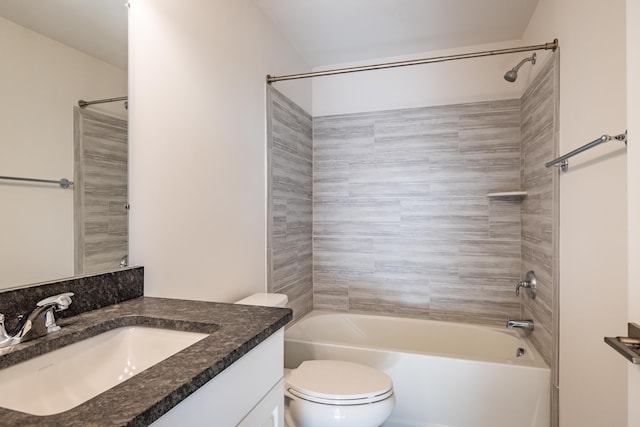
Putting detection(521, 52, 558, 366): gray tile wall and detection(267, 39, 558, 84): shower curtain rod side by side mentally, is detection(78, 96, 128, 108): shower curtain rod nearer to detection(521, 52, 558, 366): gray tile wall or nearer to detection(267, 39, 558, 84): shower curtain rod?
detection(267, 39, 558, 84): shower curtain rod

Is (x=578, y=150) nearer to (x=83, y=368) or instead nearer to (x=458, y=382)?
(x=458, y=382)

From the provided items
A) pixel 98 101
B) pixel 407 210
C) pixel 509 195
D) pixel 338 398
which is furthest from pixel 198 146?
pixel 509 195

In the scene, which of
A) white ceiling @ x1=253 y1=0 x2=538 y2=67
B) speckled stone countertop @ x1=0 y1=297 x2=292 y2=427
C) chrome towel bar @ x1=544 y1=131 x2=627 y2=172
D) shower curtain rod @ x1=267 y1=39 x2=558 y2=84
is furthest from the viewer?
white ceiling @ x1=253 y1=0 x2=538 y2=67

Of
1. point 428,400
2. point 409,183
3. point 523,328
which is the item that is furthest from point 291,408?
point 409,183

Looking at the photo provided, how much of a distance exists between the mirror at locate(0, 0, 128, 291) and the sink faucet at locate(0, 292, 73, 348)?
0.12 meters

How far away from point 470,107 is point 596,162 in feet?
4.80

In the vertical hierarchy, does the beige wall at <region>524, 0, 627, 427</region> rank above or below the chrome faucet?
above

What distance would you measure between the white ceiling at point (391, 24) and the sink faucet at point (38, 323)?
1.89 metres

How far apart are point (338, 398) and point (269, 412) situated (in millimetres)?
605

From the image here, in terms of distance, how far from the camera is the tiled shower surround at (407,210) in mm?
2480

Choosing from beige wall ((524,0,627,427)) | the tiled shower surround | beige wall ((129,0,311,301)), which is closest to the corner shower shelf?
the tiled shower surround

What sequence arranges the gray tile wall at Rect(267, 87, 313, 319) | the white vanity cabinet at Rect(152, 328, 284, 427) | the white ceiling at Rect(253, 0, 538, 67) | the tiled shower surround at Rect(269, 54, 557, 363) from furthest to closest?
the tiled shower surround at Rect(269, 54, 557, 363), the gray tile wall at Rect(267, 87, 313, 319), the white ceiling at Rect(253, 0, 538, 67), the white vanity cabinet at Rect(152, 328, 284, 427)

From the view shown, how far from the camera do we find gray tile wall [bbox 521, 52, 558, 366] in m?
1.77

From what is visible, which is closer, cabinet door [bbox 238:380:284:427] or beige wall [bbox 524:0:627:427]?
cabinet door [bbox 238:380:284:427]
